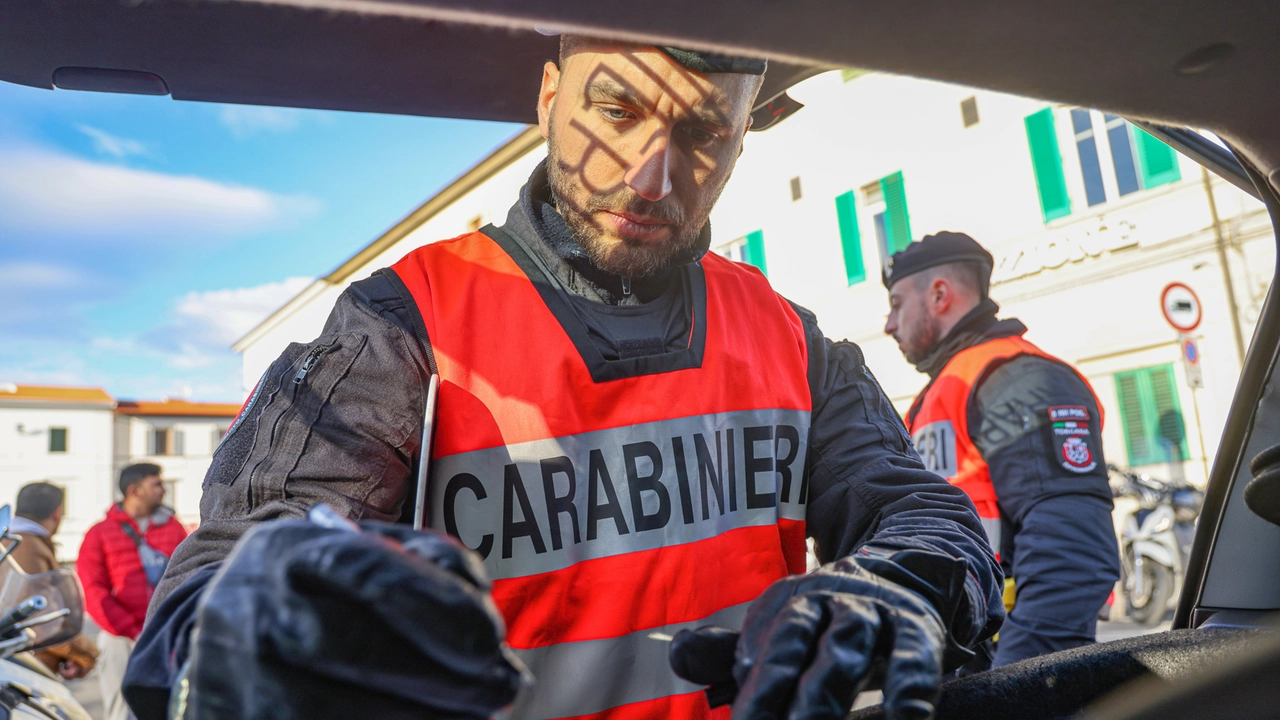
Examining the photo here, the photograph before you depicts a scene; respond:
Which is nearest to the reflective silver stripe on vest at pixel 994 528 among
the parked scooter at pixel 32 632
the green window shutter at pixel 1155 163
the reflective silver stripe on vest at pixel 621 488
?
the reflective silver stripe on vest at pixel 621 488

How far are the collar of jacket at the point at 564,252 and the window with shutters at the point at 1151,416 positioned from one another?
336 inches

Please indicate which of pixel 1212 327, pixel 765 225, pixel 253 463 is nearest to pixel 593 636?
pixel 253 463

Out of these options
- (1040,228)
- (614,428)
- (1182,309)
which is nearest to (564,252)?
(614,428)

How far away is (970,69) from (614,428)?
75 cm

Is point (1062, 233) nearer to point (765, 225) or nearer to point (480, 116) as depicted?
point (765, 225)

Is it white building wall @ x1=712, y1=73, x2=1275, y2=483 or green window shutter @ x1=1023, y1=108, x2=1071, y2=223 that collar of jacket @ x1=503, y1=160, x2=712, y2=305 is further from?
green window shutter @ x1=1023, y1=108, x2=1071, y2=223

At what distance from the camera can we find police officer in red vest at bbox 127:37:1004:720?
1.09m

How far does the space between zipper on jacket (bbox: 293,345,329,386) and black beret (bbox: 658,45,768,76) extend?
0.65m

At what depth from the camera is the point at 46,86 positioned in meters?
1.06

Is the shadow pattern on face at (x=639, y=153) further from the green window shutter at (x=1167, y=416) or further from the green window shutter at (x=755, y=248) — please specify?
the green window shutter at (x=755, y=248)

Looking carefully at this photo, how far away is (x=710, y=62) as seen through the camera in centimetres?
129

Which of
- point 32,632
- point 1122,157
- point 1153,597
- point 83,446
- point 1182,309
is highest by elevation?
point 83,446

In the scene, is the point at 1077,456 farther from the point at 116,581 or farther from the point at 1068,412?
the point at 116,581

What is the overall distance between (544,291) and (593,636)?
529 mm
